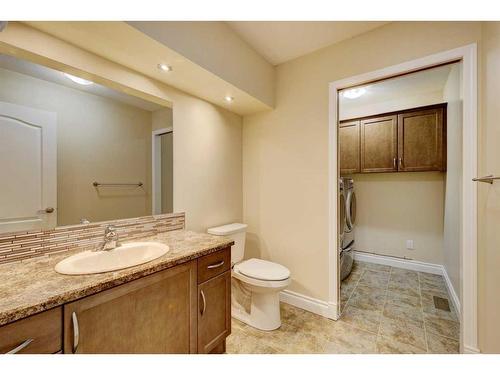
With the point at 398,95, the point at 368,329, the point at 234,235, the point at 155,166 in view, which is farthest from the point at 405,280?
the point at 155,166

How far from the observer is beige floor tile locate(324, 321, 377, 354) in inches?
60.9

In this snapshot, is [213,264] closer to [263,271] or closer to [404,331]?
[263,271]

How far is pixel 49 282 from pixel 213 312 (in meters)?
0.88

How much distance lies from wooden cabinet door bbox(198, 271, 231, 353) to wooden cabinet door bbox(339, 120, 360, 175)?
8.36 feet

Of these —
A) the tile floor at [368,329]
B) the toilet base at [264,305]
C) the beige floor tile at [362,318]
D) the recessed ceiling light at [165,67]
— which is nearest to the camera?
the recessed ceiling light at [165,67]

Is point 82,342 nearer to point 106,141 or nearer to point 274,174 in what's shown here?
point 106,141

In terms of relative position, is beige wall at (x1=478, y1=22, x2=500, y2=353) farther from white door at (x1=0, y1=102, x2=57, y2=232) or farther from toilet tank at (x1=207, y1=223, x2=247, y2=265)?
white door at (x1=0, y1=102, x2=57, y2=232)

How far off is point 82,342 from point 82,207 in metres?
0.81

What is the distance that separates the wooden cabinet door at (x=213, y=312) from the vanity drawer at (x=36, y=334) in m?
0.65

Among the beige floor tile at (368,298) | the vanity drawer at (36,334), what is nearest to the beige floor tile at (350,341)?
the beige floor tile at (368,298)

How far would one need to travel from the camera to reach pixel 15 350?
661 millimetres

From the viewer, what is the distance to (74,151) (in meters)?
1.33

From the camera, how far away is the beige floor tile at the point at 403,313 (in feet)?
6.29

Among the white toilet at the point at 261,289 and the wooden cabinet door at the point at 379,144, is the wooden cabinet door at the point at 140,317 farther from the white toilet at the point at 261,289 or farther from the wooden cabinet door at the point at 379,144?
the wooden cabinet door at the point at 379,144
